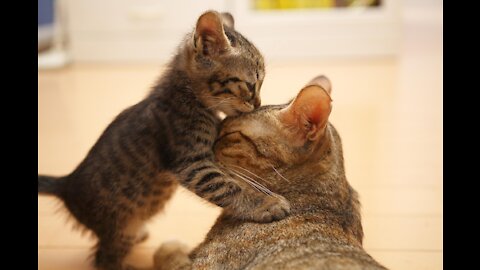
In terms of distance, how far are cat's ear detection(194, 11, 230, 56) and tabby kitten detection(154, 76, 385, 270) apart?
0.96 feet

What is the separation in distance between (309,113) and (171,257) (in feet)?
2.55

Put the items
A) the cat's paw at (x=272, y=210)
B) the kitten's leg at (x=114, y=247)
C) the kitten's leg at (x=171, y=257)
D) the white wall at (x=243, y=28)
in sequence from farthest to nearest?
the white wall at (x=243, y=28) → the kitten's leg at (x=114, y=247) → the kitten's leg at (x=171, y=257) → the cat's paw at (x=272, y=210)

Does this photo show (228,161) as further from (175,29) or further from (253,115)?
(175,29)

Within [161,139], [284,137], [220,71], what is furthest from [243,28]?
[284,137]

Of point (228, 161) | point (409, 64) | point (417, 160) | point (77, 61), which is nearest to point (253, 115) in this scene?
point (228, 161)

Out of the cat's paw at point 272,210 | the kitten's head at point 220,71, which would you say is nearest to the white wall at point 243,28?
the kitten's head at point 220,71

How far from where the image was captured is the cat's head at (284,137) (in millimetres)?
1762

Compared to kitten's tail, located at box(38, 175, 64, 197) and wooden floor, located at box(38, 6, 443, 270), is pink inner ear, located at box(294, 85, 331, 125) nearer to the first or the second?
wooden floor, located at box(38, 6, 443, 270)

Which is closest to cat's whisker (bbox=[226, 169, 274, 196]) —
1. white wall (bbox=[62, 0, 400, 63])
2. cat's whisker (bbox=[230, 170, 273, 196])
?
cat's whisker (bbox=[230, 170, 273, 196])

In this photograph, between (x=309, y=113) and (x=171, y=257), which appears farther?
(x=171, y=257)

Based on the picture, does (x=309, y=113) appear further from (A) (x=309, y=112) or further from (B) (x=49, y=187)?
(B) (x=49, y=187)

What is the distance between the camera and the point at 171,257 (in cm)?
212

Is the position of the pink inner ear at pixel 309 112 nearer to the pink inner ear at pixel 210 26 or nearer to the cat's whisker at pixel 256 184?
the cat's whisker at pixel 256 184

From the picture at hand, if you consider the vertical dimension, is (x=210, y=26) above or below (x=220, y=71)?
above
